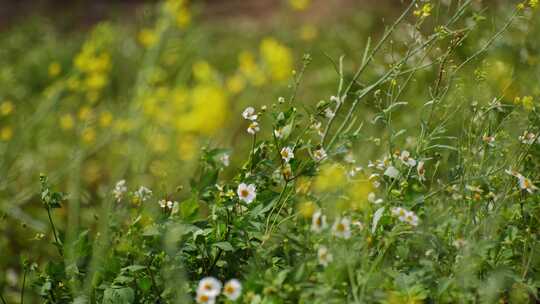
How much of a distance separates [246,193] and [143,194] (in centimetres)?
37

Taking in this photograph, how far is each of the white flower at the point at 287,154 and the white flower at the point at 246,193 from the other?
4.3 inches

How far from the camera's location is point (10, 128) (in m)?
4.15

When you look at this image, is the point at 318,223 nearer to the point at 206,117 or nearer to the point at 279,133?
the point at 279,133

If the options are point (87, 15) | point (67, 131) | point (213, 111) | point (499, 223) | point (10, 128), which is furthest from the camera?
point (87, 15)

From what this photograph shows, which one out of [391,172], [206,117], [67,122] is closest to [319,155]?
[391,172]

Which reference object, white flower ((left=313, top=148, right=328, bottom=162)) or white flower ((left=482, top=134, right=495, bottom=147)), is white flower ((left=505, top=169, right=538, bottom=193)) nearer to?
white flower ((left=482, top=134, right=495, bottom=147))

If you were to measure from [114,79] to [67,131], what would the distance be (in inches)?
49.0

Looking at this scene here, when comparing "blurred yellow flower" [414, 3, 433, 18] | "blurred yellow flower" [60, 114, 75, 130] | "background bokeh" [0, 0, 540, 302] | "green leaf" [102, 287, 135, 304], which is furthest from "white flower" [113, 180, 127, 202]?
"blurred yellow flower" [60, 114, 75, 130]

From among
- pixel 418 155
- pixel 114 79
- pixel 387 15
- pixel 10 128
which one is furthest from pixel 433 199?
pixel 387 15

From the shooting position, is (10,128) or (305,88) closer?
(10,128)

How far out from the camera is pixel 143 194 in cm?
177

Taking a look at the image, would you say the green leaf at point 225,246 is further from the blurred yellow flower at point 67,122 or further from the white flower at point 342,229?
the blurred yellow flower at point 67,122

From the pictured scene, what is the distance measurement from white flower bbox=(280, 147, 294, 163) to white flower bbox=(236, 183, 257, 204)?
11 centimetres

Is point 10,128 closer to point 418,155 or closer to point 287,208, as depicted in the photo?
point 287,208
